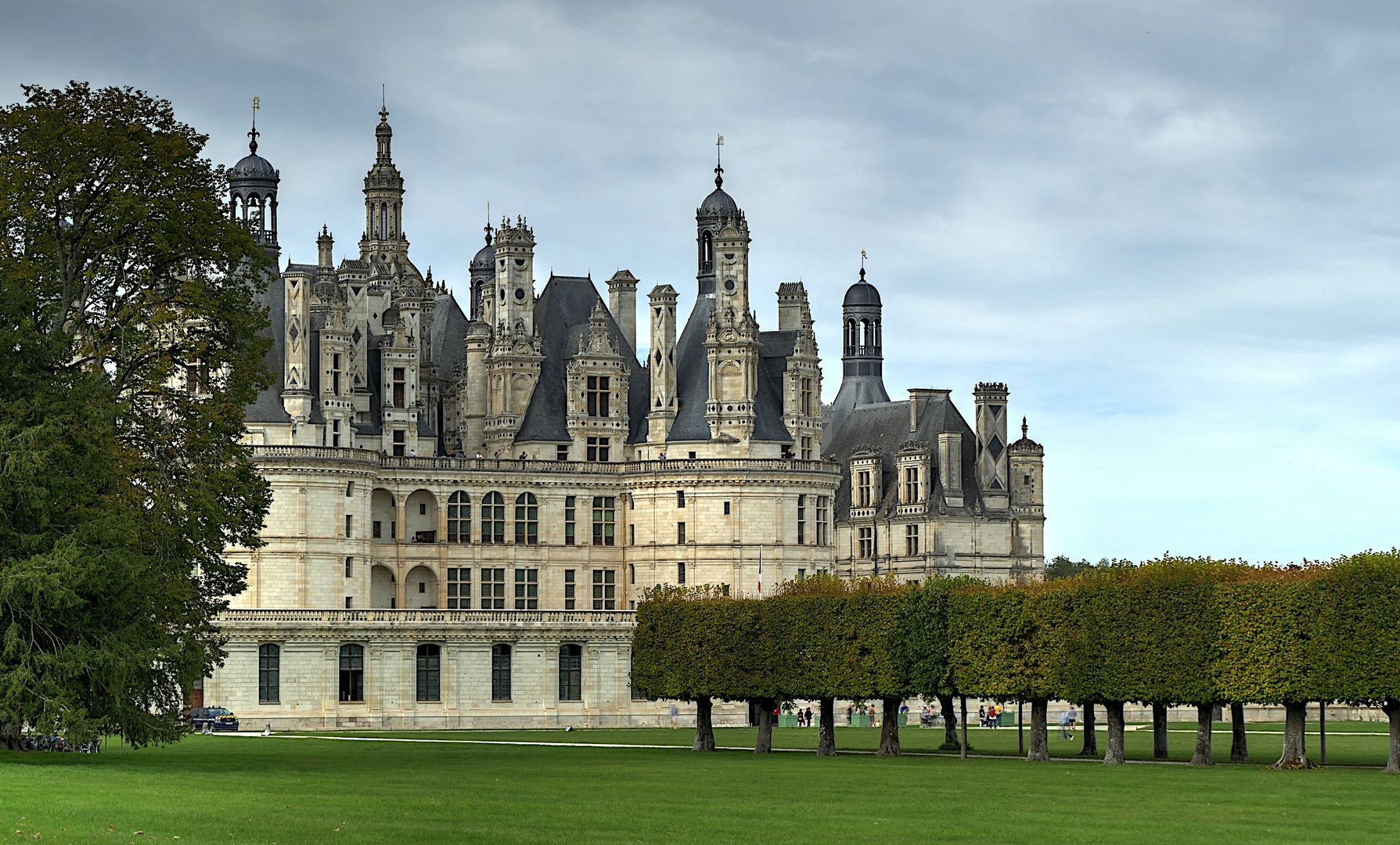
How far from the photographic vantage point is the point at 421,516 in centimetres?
9344

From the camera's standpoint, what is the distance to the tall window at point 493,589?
307 feet

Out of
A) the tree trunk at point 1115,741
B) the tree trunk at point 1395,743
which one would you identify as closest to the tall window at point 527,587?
the tree trunk at point 1115,741

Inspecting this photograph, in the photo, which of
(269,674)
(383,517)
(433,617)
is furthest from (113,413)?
(383,517)

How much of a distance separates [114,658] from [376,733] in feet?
111

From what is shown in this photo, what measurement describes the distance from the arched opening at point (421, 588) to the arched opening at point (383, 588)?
0.71m

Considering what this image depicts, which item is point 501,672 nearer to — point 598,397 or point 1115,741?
point 598,397

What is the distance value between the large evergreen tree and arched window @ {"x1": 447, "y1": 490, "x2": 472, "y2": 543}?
123ft

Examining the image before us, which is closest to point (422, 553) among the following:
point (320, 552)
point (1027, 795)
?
point (320, 552)

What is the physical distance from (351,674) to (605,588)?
15.8 m

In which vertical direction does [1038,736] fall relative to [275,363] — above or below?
below

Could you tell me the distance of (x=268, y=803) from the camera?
115ft

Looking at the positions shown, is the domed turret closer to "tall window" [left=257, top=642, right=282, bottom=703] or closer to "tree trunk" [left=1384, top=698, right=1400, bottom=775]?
"tall window" [left=257, top=642, right=282, bottom=703]

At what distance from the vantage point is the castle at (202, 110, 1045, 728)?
276ft

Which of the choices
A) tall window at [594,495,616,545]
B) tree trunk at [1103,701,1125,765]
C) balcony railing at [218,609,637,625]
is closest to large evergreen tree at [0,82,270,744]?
tree trunk at [1103,701,1125,765]
